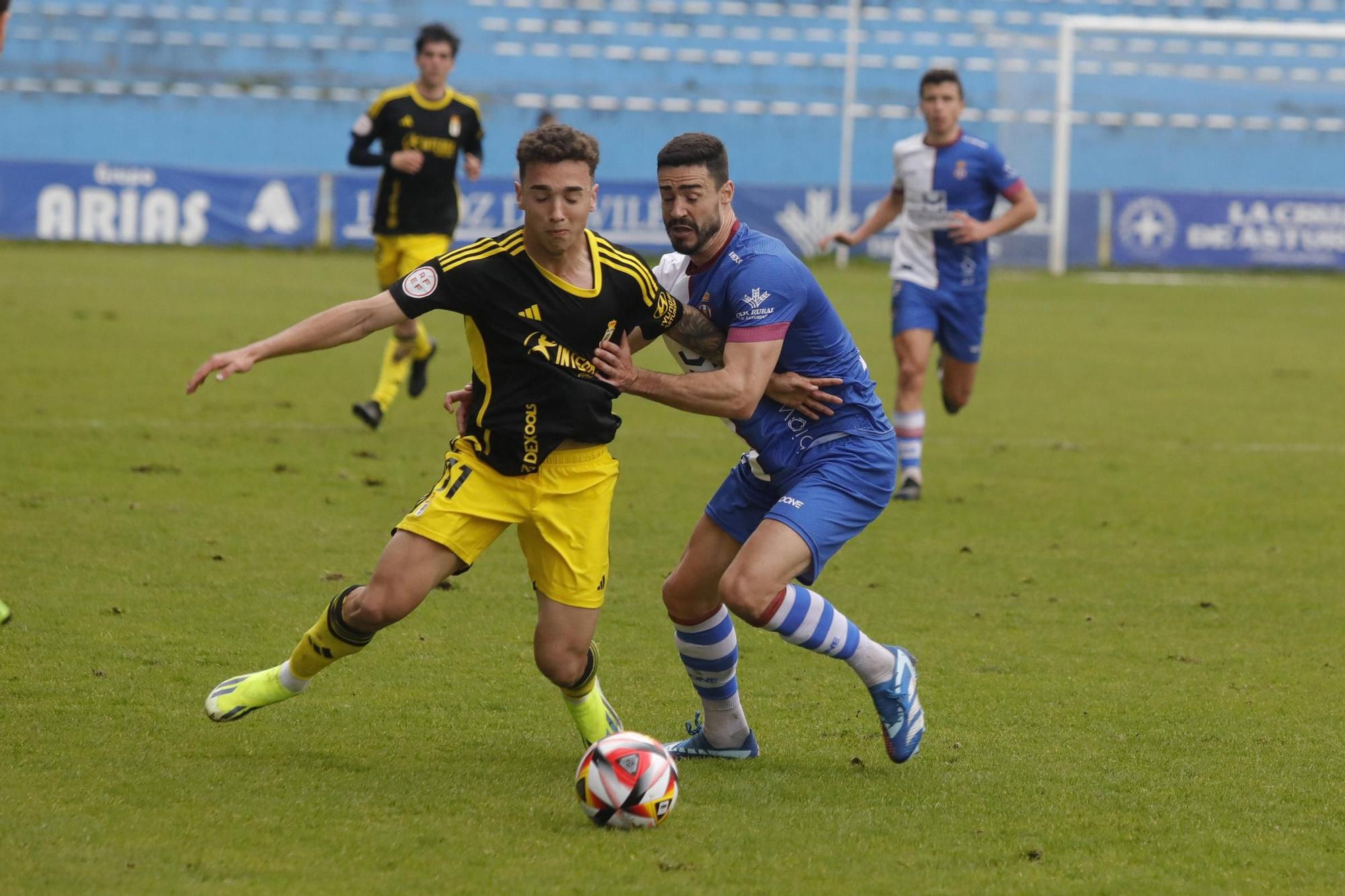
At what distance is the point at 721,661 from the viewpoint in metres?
4.94

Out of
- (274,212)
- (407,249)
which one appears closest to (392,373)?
(407,249)

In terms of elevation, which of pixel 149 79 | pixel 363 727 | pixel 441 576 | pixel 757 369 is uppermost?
pixel 149 79

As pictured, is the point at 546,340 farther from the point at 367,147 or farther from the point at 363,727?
the point at 367,147

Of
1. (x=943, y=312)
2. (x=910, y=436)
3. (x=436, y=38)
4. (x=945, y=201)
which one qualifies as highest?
(x=436, y=38)

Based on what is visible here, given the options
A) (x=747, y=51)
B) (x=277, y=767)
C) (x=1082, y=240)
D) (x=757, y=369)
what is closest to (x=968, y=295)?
(x=757, y=369)

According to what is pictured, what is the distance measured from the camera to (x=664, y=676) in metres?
5.80

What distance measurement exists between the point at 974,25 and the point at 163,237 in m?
17.0

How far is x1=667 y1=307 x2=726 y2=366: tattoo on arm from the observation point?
16.2 ft

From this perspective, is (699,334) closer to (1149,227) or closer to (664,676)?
(664,676)

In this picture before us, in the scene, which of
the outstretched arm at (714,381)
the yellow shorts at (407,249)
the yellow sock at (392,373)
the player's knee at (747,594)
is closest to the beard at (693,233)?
the outstretched arm at (714,381)

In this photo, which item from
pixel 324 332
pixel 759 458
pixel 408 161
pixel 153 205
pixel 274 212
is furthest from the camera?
pixel 274 212

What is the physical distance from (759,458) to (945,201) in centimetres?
523

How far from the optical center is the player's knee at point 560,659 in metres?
4.66

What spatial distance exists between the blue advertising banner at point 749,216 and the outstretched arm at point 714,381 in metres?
20.9
